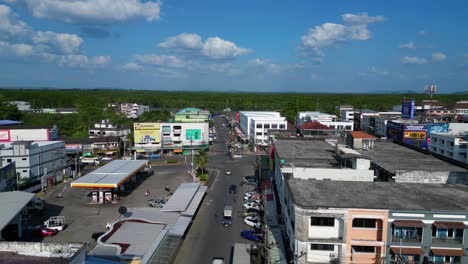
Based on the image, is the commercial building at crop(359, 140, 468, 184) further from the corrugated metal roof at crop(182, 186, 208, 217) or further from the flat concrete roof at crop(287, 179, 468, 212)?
the corrugated metal roof at crop(182, 186, 208, 217)

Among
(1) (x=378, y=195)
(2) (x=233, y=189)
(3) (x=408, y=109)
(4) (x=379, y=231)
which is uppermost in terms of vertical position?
(3) (x=408, y=109)

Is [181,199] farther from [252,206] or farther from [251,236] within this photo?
[251,236]

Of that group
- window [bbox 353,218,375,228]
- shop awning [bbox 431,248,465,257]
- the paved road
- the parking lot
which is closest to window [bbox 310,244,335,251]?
window [bbox 353,218,375,228]

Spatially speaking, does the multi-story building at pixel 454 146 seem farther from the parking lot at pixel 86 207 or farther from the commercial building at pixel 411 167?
the parking lot at pixel 86 207

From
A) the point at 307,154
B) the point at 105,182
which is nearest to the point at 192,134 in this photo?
the point at 105,182

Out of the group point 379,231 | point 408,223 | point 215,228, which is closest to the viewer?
point 408,223

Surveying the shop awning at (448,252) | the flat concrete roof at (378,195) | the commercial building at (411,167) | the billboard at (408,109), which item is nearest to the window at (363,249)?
the flat concrete roof at (378,195)

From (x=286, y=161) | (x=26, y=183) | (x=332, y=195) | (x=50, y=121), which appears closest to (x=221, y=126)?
(x=50, y=121)

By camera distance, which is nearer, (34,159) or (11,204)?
(11,204)
